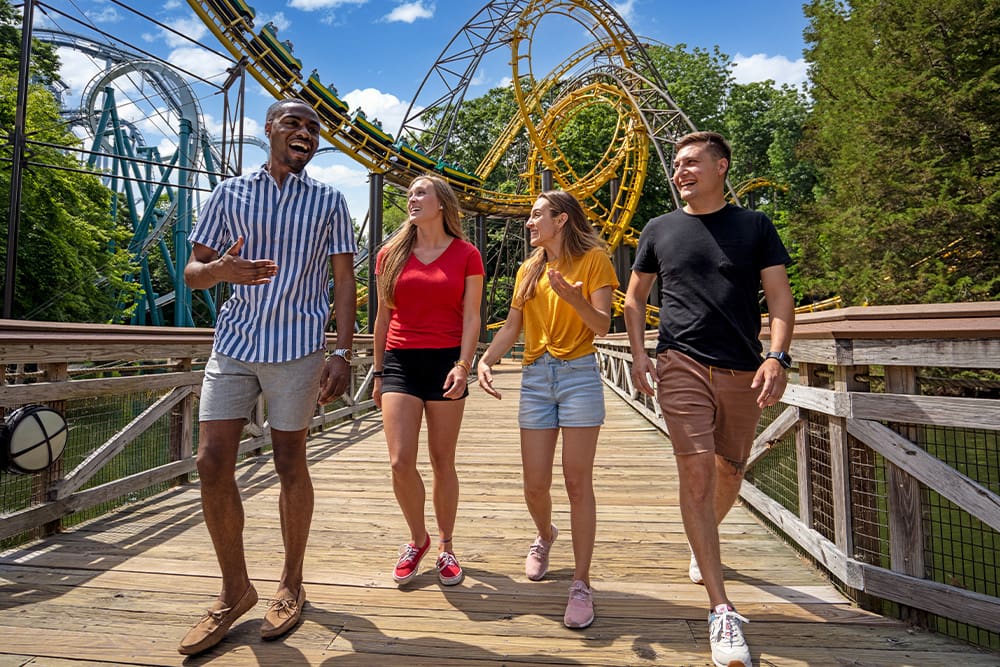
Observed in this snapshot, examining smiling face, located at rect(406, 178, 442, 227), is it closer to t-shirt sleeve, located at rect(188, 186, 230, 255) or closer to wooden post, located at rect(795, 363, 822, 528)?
t-shirt sleeve, located at rect(188, 186, 230, 255)

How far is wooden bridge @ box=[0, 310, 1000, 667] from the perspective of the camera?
74.3 inches

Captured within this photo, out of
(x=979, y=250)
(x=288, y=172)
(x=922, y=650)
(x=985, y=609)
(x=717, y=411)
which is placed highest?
(x=979, y=250)

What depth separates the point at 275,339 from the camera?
1933 mm

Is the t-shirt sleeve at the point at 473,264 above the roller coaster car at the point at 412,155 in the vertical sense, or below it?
below

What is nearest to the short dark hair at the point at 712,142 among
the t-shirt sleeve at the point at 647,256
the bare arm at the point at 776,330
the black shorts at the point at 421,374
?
the t-shirt sleeve at the point at 647,256

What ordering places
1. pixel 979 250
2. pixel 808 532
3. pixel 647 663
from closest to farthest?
pixel 647 663 < pixel 808 532 < pixel 979 250

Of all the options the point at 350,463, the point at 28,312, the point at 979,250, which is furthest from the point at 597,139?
the point at 350,463

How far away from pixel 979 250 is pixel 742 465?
47.0 ft

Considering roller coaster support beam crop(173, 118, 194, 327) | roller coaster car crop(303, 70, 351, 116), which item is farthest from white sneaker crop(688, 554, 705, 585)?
roller coaster support beam crop(173, 118, 194, 327)

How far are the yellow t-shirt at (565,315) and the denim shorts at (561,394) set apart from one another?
39 mm

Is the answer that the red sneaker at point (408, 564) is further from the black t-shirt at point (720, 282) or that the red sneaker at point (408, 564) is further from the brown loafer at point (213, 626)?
the black t-shirt at point (720, 282)

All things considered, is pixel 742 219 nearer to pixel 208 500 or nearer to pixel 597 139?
pixel 208 500

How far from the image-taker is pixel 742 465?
217 cm

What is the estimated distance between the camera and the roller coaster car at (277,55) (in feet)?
32.4
